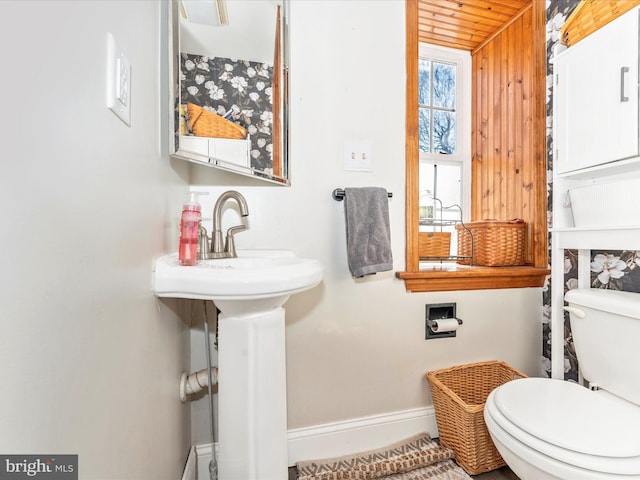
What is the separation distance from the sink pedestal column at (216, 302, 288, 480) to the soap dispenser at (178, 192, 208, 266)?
17cm

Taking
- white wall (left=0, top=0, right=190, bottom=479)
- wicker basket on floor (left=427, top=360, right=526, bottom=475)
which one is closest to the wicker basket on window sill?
wicker basket on floor (left=427, top=360, right=526, bottom=475)

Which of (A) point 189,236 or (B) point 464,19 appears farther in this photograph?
(B) point 464,19

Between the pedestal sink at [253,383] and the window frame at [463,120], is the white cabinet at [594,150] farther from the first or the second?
the pedestal sink at [253,383]

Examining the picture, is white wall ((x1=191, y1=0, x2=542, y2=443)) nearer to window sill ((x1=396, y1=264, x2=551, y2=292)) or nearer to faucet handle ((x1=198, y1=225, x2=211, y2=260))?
window sill ((x1=396, y1=264, x2=551, y2=292))

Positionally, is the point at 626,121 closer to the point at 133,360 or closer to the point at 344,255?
the point at 344,255

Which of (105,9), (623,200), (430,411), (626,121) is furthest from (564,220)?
(105,9)

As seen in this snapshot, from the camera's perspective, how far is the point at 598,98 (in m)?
1.27

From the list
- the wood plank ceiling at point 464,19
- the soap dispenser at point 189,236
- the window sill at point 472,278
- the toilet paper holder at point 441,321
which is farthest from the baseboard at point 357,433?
the wood plank ceiling at point 464,19

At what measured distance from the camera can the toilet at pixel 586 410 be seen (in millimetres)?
834

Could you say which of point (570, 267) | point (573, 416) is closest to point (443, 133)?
point (570, 267)

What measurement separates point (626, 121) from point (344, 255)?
1182mm

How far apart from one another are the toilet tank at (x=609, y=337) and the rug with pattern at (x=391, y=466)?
0.67m

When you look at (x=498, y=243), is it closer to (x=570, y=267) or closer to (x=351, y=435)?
(x=570, y=267)

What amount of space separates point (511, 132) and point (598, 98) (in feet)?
1.84
